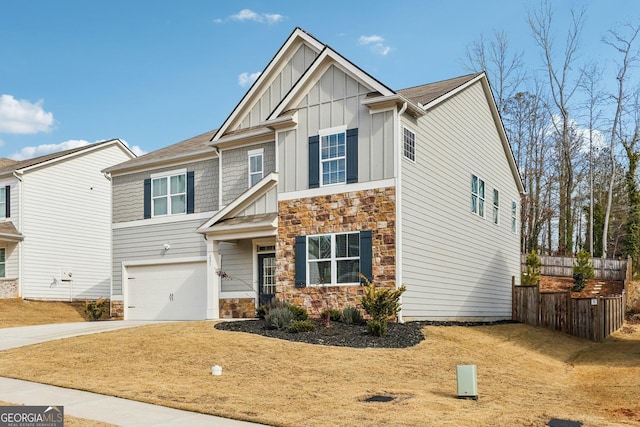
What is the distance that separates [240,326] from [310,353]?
3.65 meters

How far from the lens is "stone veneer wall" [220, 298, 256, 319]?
20562mm

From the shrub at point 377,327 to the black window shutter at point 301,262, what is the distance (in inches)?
133

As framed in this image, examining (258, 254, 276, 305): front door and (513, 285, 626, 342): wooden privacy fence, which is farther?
(513, 285, 626, 342): wooden privacy fence

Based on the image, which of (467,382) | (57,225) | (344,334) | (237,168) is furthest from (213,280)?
(57,225)

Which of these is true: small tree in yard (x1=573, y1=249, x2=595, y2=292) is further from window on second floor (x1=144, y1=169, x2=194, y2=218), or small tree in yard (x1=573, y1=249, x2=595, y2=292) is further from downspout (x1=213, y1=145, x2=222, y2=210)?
window on second floor (x1=144, y1=169, x2=194, y2=218)

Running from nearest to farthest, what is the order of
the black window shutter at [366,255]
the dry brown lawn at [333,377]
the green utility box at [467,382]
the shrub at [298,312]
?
the dry brown lawn at [333,377]
the green utility box at [467,382]
the shrub at [298,312]
the black window shutter at [366,255]

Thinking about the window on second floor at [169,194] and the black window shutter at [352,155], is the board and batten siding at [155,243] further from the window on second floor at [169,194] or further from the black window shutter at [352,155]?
the black window shutter at [352,155]

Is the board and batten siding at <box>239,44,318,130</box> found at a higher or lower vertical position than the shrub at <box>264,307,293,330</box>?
higher

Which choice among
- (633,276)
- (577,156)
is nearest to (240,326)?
(633,276)

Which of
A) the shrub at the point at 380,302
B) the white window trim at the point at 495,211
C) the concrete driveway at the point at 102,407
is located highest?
the white window trim at the point at 495,211

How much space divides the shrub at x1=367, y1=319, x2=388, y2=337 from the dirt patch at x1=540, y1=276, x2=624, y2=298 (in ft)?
48.5

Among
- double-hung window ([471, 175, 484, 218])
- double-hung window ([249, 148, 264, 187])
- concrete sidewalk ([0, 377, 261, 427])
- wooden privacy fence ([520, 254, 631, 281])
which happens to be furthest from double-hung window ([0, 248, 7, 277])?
wooden privacy fence ([520, 254, 631, 281])

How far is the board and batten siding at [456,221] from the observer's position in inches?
714

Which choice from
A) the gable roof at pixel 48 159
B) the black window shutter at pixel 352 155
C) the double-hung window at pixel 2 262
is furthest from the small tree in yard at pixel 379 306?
the double-hung window at pixel 2 262
